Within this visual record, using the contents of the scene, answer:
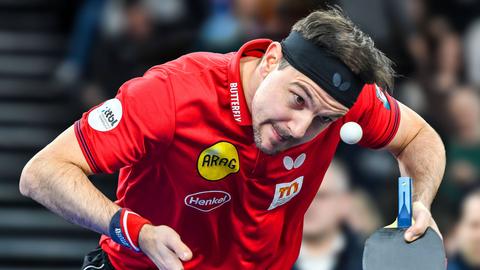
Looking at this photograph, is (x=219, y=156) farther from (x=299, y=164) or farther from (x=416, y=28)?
(x=416, y=28)

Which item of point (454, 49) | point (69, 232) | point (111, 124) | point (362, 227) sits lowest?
point (69, 232)

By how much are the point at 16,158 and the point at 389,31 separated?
428 cm

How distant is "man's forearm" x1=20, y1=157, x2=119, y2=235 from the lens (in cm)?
499

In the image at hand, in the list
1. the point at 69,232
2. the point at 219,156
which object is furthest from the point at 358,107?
the point at 69,232

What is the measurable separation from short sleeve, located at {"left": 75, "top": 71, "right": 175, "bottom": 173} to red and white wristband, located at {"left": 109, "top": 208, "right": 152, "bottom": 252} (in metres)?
0.29

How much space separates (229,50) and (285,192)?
4282 mm

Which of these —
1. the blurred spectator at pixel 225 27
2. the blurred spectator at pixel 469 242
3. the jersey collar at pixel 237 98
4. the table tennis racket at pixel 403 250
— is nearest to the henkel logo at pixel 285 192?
the jersey collar at pixel 237 98

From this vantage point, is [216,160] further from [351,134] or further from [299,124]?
[351,134]

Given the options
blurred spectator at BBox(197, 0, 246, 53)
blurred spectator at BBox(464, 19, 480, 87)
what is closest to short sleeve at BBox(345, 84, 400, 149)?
blurred spectator at BBox(197, 0, 246, 53)

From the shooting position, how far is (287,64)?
5.36 metres

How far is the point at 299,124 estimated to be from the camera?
5.20 metres

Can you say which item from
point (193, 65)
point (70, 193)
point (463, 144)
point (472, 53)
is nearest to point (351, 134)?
point (193, 65)

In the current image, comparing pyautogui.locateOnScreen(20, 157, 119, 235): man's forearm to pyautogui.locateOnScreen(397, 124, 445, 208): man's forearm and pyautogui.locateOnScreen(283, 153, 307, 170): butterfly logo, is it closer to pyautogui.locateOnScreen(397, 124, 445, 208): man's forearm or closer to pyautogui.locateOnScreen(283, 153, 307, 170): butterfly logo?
pyautogui.locateOnScreen(283, 153, 307, 170): butterfly logo

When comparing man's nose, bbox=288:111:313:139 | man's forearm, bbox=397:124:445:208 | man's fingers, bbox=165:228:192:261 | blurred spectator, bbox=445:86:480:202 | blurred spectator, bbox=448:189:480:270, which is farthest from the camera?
blurred spectator, bbox=445:86:480:202
